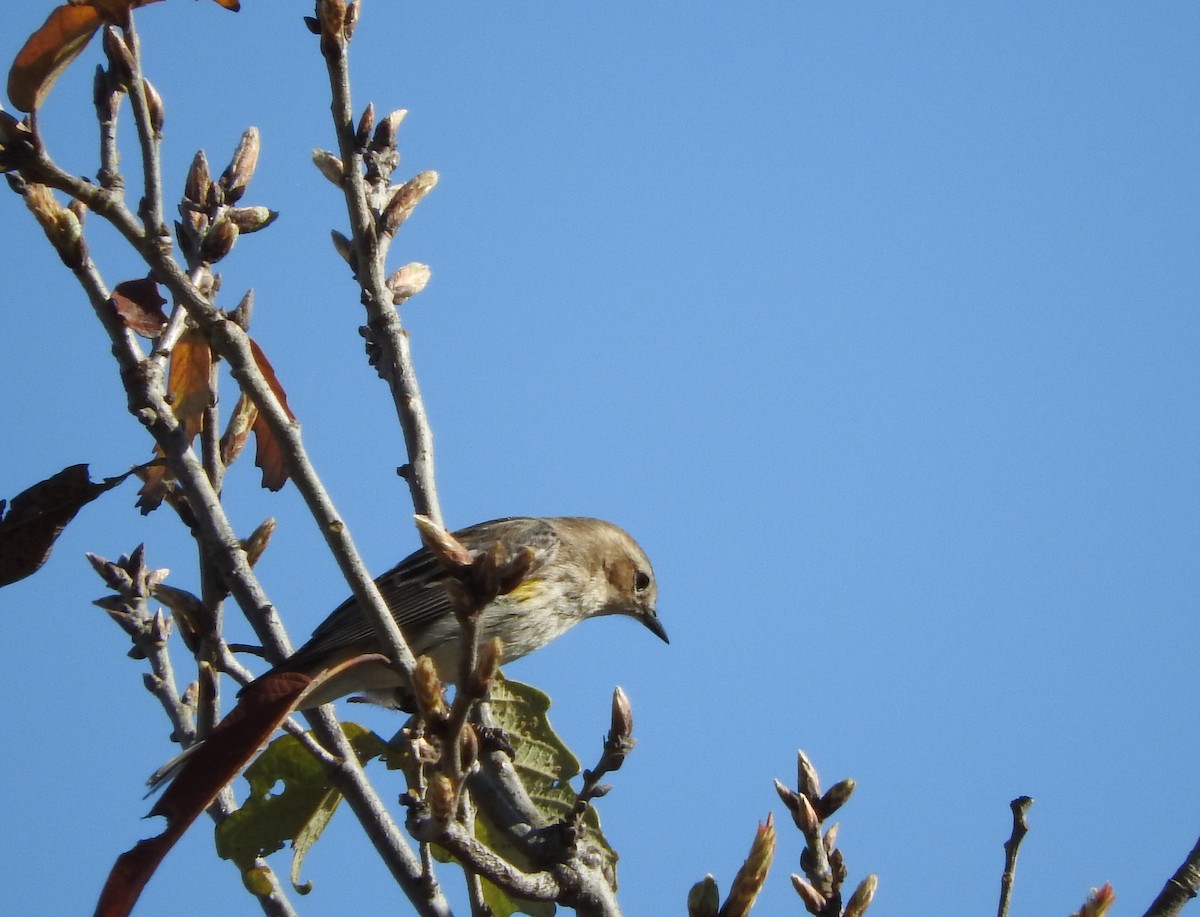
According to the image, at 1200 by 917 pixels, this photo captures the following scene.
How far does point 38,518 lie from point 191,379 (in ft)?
1.86

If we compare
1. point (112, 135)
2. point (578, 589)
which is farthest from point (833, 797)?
point (578, 589)

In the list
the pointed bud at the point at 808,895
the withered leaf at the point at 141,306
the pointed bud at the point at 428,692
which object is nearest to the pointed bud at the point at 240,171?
the withered leaf at the point at 141,306

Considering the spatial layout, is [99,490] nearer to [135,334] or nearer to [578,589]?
[135,334]

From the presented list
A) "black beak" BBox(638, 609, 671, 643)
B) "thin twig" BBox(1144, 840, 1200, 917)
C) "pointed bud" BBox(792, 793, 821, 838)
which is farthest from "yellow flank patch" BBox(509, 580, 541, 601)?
"thin twig" BBox(1144, 840, 1200, 917)

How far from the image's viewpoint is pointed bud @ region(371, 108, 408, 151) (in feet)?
14.0

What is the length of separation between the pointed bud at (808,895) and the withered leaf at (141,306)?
7.42 feet

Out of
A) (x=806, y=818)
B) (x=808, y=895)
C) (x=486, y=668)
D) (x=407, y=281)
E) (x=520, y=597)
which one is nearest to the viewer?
(x=486, y=668)

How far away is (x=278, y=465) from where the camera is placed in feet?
13.6

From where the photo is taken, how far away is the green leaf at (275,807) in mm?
3916

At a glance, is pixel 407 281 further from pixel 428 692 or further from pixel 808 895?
pixel 808 895

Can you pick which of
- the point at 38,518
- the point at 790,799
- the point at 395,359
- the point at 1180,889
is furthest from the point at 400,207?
the point at 1180,889

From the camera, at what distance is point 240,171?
4.20 metres

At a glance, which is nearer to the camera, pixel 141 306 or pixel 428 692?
pixel 428 692

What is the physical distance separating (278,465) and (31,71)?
58.5 inches
